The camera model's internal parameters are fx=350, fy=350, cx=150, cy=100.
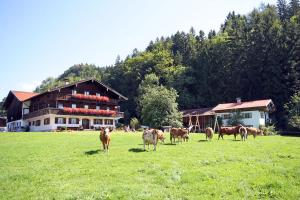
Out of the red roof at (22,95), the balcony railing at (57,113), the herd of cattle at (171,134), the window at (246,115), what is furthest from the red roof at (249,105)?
the red roof at (22,95)

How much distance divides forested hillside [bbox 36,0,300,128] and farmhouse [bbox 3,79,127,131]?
24.9m

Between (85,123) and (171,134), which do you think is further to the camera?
(85,123)

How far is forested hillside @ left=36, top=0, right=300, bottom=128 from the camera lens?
75062mm

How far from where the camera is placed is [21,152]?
2339 cm

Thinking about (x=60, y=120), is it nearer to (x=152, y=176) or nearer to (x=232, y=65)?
(x=232, y=65)

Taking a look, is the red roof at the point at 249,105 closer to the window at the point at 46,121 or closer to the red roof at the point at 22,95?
the window at the point at 46,121

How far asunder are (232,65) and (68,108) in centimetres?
4256

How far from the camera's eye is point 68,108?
204 ft

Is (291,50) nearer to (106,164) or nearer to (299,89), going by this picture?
(299,89)

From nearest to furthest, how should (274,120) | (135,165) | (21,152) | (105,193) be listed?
(105,193) < (135,165) < (21,152) < (274,120)

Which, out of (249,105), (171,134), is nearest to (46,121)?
(249,105)

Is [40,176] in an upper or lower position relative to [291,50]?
lower

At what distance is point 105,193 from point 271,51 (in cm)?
7287

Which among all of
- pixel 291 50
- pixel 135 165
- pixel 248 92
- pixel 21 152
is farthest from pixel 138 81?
pixel 135 165
